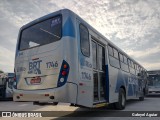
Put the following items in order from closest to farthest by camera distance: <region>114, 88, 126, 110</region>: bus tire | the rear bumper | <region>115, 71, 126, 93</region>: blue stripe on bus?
the rear bumper
<region>115, 71, 126, 93</region>: blue stripe on bus
<region>114, 88, 126, 110</region>: bus tire

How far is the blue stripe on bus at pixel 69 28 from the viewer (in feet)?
20.6

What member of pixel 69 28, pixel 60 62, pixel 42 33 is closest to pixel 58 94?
pixel 60 62

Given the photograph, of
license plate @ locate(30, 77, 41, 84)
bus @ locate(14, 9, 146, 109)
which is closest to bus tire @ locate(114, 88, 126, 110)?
bus @ locate(14, 9, 146, 109)

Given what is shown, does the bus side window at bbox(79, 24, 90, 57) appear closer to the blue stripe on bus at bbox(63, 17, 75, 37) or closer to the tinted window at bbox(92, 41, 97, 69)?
the blue stripe on bus at bbox(63, 17, 75, 37)

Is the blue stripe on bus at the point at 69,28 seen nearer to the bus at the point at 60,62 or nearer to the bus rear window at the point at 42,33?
the bus at the point at 60,62

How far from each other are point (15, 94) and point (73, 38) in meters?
2.80

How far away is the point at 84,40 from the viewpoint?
22.7 ft

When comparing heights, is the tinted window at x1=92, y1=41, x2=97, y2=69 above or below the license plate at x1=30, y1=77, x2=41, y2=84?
above

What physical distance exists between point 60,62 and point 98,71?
7.36ft

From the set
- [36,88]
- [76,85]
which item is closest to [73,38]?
[76,85]

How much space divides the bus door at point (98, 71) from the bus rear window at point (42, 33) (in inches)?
67.2

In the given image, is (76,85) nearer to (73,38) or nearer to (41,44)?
(73,38)

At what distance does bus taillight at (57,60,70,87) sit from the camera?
5.96 meters

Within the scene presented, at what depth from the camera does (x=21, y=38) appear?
809 centimetres
